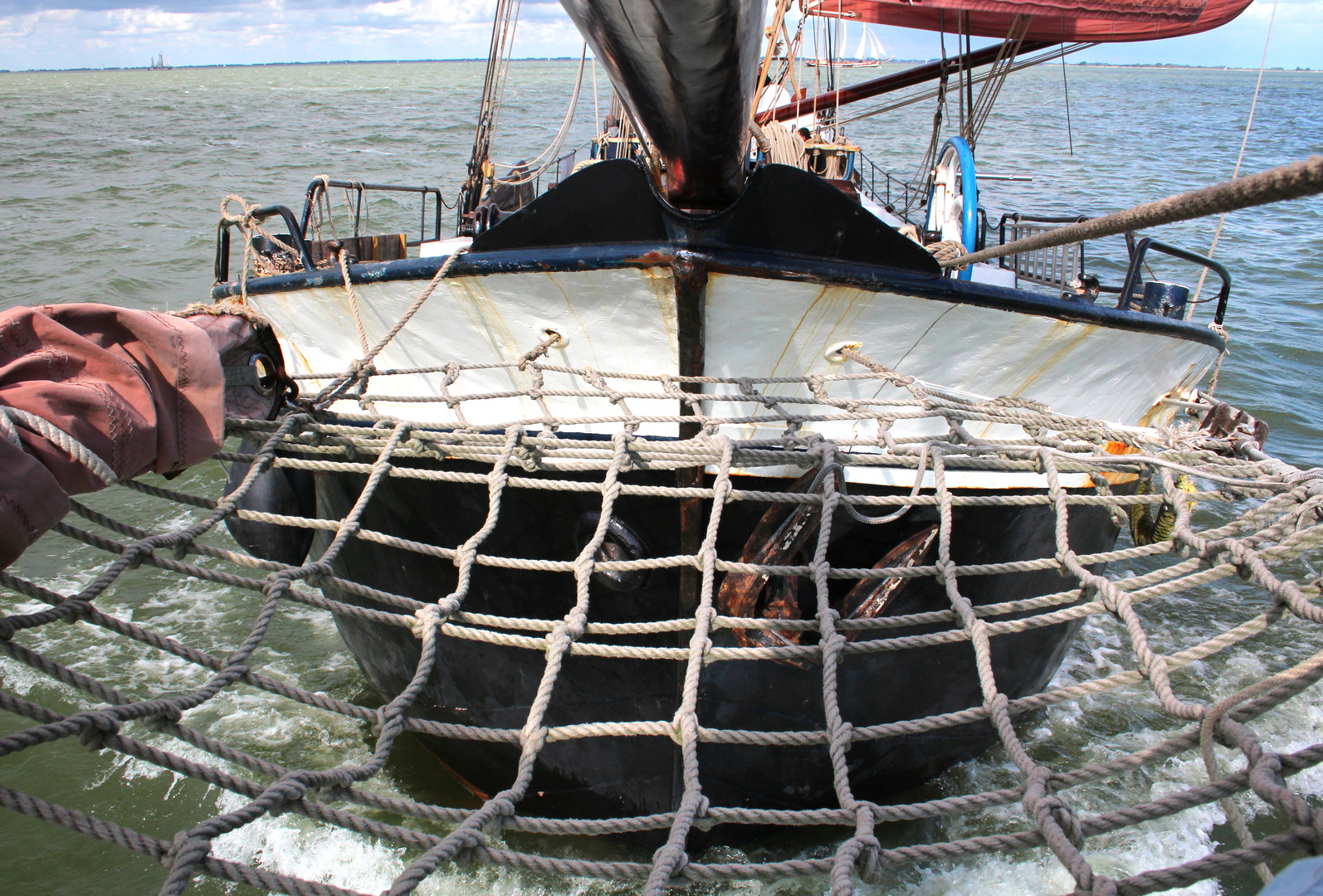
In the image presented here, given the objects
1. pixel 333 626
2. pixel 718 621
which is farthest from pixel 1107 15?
pixel 333 626

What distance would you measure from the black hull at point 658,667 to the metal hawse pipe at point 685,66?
125 centimetres

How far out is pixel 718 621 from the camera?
7.09 feet

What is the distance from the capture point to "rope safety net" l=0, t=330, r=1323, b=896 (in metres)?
1.30

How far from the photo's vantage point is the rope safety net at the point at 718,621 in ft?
4.28

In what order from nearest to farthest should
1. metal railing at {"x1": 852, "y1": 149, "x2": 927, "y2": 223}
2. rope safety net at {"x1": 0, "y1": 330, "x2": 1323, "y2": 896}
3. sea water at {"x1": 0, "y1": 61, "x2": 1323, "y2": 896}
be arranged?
rope safety net at {"x1": 0, "y1": 330, "x2": 1323, "y2": 896} → sea water at {"x1": 0, "y1": 61, "x2": 1323, "y2": 896} → metal railing at {"x1": 852, "y1": 149, "x2": 927, "y2": 223}

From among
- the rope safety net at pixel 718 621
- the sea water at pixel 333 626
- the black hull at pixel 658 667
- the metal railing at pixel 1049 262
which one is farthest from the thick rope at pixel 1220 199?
the metal railing at pixel 1049 262

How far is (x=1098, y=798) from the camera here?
391 cm

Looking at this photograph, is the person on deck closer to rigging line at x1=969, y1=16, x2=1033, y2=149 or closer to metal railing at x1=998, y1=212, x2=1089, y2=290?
metal railing at x1=998, y1=212, x2=1089, y2=290

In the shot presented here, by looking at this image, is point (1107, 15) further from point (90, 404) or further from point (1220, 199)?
point (90, 404)

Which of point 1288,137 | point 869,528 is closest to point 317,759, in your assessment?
point 869,528

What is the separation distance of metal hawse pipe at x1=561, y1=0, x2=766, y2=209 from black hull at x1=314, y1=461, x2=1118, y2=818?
1.25 m

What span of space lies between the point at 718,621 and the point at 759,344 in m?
1.08

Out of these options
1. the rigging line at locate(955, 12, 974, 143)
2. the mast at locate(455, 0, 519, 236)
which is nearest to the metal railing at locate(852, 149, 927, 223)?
the rigging line at locate(955, 12, 974, 143)

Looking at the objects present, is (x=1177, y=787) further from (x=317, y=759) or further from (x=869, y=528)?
(x=317, y=759)
